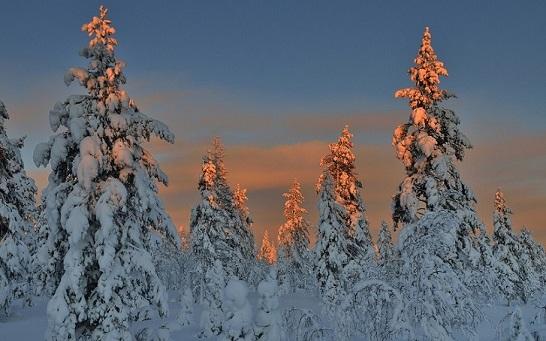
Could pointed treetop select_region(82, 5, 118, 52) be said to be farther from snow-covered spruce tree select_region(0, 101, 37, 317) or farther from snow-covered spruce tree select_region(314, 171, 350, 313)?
snow-covered spruce tree select_region(314, 171, 350, 313)

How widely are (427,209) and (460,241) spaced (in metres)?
2.15

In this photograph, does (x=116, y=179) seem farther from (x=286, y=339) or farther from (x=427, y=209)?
(x=427, y=209)

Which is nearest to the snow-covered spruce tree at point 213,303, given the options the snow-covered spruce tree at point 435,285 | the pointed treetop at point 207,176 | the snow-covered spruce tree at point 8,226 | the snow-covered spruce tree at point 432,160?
the pointed treetop at point 207,176

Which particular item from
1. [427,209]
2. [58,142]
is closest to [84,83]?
[58,142]

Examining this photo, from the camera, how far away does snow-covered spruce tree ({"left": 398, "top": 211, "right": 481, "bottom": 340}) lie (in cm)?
1611

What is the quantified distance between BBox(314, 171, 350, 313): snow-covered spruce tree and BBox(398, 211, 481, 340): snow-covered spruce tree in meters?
19.4

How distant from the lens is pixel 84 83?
1723 cm

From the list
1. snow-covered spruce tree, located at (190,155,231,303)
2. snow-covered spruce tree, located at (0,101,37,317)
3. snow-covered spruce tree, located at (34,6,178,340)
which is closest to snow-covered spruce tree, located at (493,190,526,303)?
snow-covered spruce tree, located at (190,155,231,303)

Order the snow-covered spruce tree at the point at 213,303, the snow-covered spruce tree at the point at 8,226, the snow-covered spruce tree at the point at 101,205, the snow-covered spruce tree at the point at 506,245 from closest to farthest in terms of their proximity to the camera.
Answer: the snow-covered spruce tree at the point at 101,205, the snow-covered spruce tree at the point at 8,226, the snow-covered spruce tree at the point at 213,303, the snow-covered spruce tree at the point at 506,245

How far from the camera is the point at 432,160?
82.9ft

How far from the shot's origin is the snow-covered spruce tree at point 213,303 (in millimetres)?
37906

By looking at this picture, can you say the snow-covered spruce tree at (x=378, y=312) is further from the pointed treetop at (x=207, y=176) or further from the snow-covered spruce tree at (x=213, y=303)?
the pointed treetop at (x=207, y=176)

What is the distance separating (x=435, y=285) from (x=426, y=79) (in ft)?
41.4

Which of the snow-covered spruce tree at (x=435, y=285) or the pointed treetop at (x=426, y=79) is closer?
the snow-covered spruce tree at (x=435, y=285)
